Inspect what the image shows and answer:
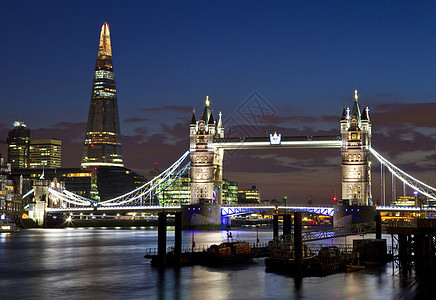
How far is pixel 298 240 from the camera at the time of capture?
2018 inches

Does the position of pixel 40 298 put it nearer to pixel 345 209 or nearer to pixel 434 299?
pixel 434 299

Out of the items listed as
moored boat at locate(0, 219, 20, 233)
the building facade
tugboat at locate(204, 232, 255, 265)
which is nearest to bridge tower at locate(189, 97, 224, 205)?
moored boat at locate(0, 219, 20, 233)

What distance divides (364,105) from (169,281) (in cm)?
9679

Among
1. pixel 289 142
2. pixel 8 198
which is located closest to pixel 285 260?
pixel 289 142

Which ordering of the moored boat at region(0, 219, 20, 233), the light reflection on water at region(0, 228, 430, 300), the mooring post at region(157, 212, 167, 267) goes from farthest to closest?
the moored boat at region(0, 219, 20, 233), the mooring post at region(157, 212, 167, 267), the light reflection on water at region(0, 228, 430, 300)

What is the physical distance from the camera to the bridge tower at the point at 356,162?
13250cm

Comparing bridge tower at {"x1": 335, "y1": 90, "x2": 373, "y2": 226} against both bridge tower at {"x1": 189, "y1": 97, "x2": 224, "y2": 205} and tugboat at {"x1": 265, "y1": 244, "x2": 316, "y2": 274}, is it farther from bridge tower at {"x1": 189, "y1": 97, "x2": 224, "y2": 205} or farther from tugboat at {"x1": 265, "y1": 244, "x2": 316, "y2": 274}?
tugboat at {"x1": 265, "y1": 244, "x2": 316, "y2": 274}

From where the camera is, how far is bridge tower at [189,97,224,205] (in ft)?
470

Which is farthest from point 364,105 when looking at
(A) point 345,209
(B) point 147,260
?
(B) point 147,260

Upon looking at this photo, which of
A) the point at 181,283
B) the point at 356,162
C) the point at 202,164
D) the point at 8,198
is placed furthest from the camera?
the point at 8,198

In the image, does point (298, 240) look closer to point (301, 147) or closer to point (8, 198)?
point (301, 147)

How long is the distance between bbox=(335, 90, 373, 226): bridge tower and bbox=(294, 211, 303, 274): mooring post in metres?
78.6

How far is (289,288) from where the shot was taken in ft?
157

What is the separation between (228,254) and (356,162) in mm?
75194
